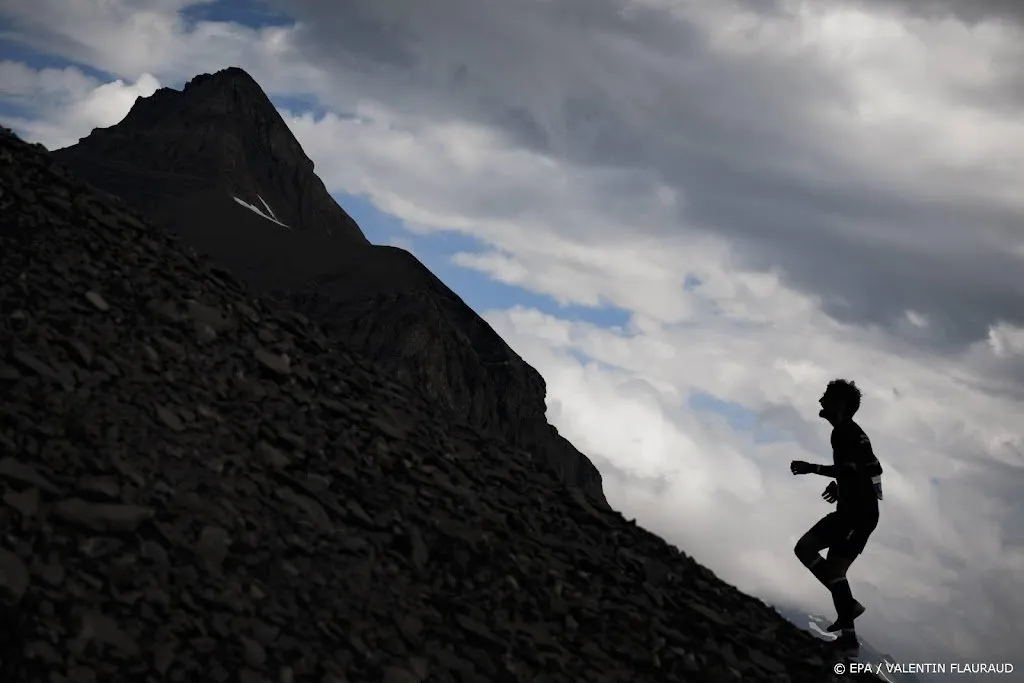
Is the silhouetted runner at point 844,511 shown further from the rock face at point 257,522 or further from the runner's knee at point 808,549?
the rock face at point 257,522

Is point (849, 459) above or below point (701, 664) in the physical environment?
above

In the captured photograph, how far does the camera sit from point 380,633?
407 inches

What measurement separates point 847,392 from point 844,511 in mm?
1689

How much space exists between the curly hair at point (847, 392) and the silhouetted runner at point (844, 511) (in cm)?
1

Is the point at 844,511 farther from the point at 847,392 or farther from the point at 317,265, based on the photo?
the point at 317,265

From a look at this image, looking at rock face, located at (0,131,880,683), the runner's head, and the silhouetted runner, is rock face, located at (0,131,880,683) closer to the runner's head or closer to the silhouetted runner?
the silhouetted runner

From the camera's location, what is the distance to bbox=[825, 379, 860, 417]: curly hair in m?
14.0

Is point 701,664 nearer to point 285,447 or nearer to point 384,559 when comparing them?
point 384,559

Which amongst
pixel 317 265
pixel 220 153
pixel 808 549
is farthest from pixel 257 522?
pixel 220 153

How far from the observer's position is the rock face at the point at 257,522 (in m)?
9.28

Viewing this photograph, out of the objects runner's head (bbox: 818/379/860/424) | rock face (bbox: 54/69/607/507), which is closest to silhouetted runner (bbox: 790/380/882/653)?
runner's head (bbox: 818/379/860/424)

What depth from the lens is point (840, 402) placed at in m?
13.9

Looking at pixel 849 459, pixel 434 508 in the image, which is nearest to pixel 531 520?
pixel 434 508

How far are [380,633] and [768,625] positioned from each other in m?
6.56
